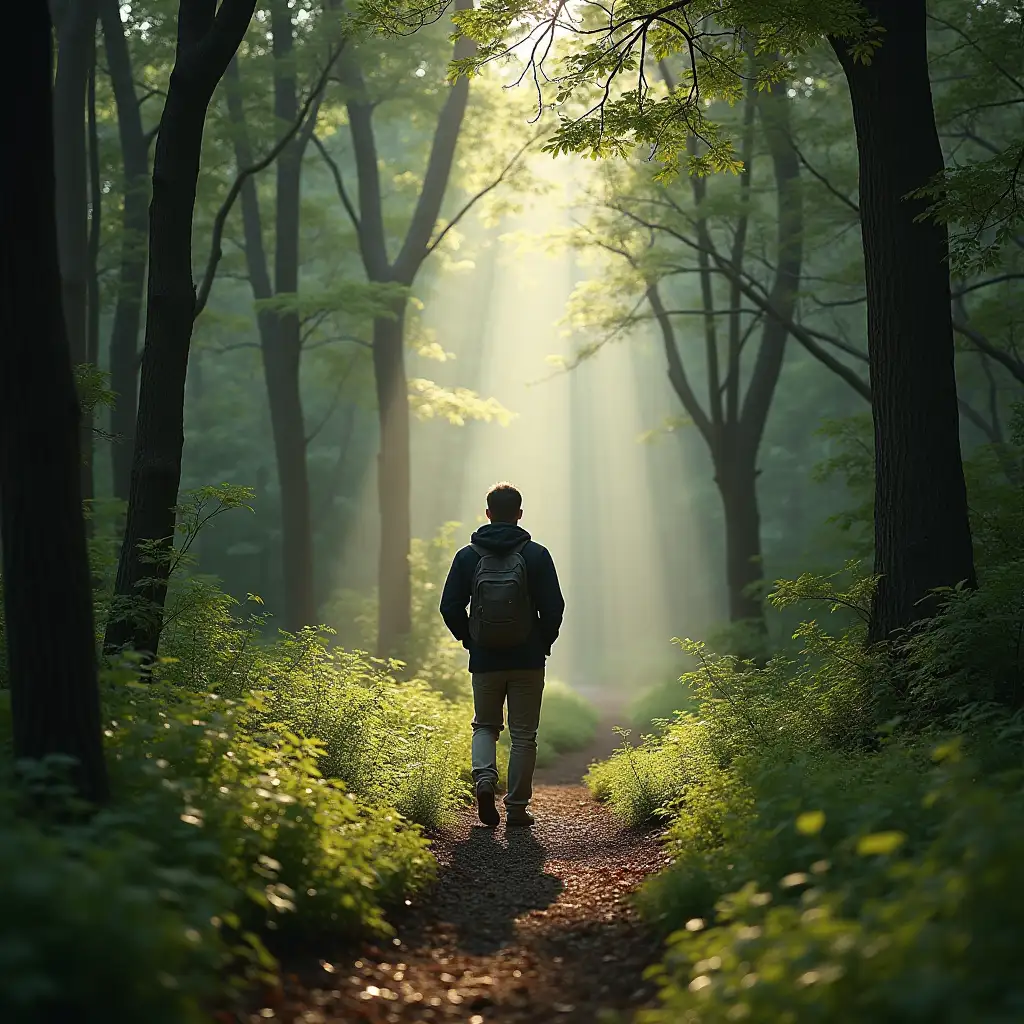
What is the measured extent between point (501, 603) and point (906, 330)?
11.4 ft

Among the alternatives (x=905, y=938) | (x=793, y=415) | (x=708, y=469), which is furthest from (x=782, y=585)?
(x=708, y=469)

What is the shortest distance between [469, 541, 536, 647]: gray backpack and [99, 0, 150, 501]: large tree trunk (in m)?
9.05

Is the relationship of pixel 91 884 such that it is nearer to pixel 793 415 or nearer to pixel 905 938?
pixel 905 938

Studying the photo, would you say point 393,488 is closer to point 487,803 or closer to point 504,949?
point 487,803

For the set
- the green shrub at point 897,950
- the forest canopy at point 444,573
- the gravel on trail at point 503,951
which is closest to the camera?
the green shrub at point 897,950

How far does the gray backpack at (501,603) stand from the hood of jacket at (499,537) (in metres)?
0.07

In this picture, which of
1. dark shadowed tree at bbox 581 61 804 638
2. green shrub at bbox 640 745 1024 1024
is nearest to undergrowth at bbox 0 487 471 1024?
green shrub at bbox 640 745 1024 1024

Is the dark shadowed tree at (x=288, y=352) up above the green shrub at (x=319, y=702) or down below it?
above

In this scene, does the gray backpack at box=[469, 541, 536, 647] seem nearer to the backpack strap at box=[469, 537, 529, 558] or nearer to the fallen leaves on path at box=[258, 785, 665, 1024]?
the backpack strap at box=[469, 537, 529, 558]

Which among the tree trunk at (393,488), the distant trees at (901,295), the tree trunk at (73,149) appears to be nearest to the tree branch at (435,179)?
the tree trunk at (393,488)

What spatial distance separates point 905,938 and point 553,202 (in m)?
15.5

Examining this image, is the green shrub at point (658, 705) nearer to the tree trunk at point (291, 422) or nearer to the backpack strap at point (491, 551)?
the tree trunk at point (291, 422)

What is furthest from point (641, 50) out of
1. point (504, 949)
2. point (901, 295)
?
point (504, 949)

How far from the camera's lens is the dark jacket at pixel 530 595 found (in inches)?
284
